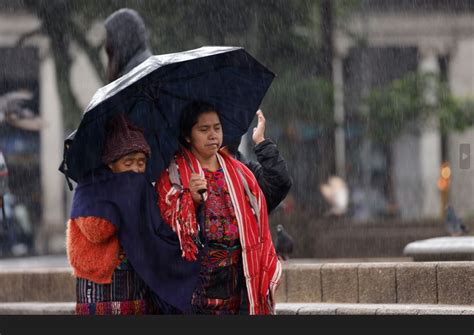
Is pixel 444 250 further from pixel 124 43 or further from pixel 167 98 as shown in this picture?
pixel 167 98

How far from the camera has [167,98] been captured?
6.68 metres

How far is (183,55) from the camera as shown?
21.2 feet

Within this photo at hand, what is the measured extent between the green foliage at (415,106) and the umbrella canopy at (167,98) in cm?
2179

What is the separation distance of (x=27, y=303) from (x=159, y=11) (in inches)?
547

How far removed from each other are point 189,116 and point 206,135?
0.15 m

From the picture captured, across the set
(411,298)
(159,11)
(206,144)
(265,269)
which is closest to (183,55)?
(206,144)

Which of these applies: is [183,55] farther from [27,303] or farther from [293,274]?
[27,303]

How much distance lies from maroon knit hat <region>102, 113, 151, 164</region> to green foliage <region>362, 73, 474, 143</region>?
22.3 meters

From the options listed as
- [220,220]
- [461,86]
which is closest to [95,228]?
[220,220]

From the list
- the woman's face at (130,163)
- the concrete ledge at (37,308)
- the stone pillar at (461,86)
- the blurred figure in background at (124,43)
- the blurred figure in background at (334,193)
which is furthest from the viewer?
the stone pillar at (461,86)

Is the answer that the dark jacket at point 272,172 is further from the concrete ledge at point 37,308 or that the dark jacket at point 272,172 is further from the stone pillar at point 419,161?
the stone pillar at point 419,161

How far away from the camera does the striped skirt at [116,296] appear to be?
20.4 feet

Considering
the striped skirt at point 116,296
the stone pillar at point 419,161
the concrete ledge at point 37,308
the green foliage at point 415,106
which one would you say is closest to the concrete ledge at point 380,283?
the concrete ledge at point 37,308

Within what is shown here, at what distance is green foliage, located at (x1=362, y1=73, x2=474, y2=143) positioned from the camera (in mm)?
28516
